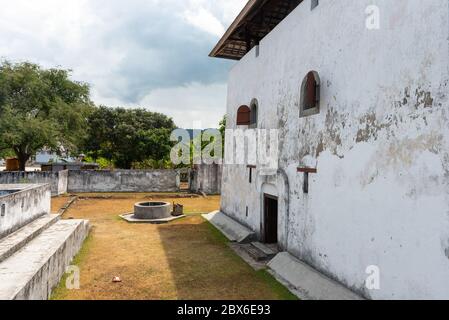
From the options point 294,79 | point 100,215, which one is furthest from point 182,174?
point 294,79

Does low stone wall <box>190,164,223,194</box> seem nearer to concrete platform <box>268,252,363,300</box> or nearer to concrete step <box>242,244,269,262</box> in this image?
concrete step <box>242,244,269,262</box>

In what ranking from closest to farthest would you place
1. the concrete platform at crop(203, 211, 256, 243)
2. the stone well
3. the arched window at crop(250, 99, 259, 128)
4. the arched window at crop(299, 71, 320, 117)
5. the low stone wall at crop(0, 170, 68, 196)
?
the arched window at crop(299, 71, 320, 117) → the concrete platform at crop(203, 211, 256, 243) → the arched window at crop(250, 99, 259, 128) → the stone well → the low stone wall at crop(0, 170, 68, 196)

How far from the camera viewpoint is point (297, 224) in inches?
352

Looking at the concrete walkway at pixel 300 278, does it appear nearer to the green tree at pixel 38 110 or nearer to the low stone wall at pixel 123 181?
the low stone wall at pixel 123 181

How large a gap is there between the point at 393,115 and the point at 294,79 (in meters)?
4.05

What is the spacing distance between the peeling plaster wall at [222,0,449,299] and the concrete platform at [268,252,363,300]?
238mm

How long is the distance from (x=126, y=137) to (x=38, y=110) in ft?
34.0

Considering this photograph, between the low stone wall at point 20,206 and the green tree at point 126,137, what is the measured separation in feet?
76.0

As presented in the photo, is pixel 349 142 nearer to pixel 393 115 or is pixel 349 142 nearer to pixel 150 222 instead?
pixel 393 115

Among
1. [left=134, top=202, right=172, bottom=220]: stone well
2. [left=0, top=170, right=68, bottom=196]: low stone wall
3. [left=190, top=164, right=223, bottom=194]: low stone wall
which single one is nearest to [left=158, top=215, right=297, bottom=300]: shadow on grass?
[left=134, top=202, right=172, bottom=220]: stone well

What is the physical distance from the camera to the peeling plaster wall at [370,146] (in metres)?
4.92

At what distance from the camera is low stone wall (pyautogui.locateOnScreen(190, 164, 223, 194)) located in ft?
86.9

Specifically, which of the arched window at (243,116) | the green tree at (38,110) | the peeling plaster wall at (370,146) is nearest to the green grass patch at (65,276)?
the peeling plaster wall at (370,146)

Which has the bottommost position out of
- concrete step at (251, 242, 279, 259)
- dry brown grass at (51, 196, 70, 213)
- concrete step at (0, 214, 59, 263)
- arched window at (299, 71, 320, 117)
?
concrete step at (251, 242, 279, 259)
